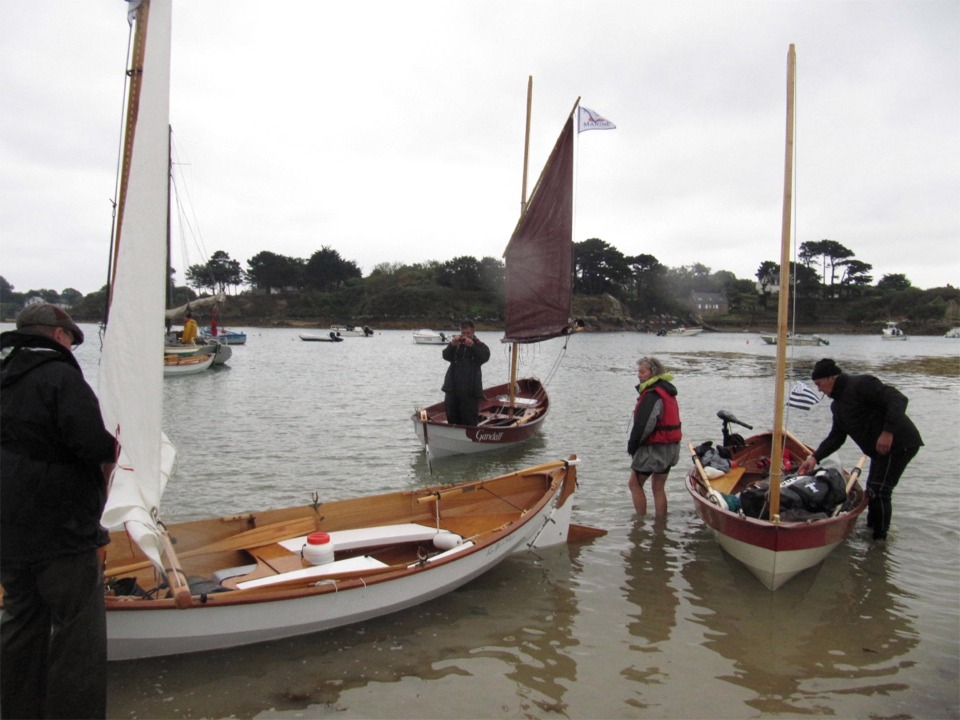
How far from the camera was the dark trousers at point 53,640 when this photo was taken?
3926 millimetres

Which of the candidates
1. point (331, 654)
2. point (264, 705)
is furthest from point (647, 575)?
point (264, 705)

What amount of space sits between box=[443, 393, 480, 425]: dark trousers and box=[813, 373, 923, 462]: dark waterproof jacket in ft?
24.8

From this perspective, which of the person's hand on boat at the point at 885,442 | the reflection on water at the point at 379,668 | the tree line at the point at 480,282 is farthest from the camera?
the tree line at the point at 480,282

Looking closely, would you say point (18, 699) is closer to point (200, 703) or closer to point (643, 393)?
point (200, 703)

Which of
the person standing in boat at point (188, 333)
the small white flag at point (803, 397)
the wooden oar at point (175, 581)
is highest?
the person standing in boat at point (188, 333)

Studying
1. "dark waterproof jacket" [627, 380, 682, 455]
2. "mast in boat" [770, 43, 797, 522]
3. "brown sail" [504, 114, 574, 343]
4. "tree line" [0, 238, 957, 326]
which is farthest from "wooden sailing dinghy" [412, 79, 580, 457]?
"tree line" [0, 238, 957, 326]

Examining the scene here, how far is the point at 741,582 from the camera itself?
774 cm

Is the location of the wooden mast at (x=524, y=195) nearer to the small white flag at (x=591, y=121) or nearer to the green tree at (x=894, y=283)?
the small white flag at (x=591, y=121)

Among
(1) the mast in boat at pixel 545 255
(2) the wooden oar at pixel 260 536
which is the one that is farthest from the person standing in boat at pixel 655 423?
(1) the mast in boat at pixel 545 255

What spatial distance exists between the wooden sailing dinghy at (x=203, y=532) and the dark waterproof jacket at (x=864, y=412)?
340 centimetres

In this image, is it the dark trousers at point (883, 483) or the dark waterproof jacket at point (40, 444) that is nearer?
the dark waterproof jacket at point (40, 444)

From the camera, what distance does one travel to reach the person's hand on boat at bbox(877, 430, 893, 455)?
25.9ft

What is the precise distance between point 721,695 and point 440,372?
36.4 meters

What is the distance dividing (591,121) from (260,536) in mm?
13685
